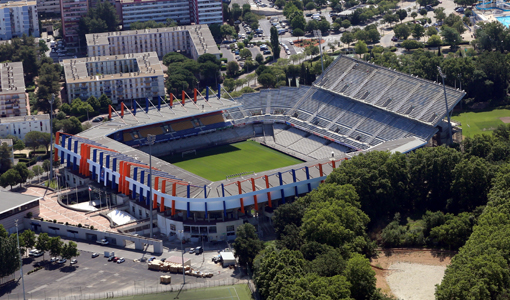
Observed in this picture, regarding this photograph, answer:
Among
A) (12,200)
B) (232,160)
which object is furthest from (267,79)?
(12,200)

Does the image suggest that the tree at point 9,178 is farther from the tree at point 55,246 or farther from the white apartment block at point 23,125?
the tree at point 55,246

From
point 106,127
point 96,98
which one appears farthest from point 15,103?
point 106,127

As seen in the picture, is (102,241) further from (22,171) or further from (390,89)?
(390,89)

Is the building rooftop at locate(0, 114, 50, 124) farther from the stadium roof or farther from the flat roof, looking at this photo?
the stadium roof

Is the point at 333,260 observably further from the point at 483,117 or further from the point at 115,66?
the point at 115,66

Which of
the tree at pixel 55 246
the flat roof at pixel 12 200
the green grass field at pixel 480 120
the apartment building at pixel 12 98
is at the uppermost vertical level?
the apartment building at pixel 12 98

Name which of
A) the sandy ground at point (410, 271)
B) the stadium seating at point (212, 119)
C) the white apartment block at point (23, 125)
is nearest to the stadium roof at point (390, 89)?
the stadium seating at point (212, 119)
